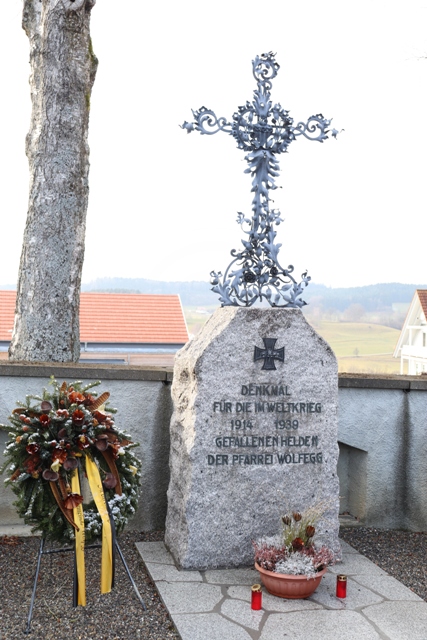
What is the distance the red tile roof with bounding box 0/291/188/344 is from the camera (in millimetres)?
19266

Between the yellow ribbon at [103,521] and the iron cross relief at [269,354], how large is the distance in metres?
1.53

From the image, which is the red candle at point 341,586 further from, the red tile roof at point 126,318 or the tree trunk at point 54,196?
the red tile roof at point 126,318

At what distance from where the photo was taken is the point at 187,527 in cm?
527

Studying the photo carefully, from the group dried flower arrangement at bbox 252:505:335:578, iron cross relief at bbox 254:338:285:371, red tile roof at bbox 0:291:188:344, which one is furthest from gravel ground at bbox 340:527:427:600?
red tile roof at bbox 0:291:188:344

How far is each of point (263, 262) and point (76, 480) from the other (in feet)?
7.68

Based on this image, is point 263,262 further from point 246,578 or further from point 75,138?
point 75,138

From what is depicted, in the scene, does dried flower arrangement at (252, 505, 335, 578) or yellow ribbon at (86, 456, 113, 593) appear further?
dried flower arrangement at (252, 505, 335, 578)

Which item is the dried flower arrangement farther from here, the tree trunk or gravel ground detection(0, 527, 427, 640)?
the tree trunk

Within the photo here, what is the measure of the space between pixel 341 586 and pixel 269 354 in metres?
1.71

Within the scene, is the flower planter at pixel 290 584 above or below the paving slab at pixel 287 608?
above

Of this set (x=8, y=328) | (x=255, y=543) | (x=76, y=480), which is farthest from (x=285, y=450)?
(x=8, y=328)

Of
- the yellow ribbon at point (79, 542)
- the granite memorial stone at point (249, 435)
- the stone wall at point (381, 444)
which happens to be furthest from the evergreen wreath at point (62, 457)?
the stone wall at point (381, 444)

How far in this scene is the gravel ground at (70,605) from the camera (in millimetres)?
4258

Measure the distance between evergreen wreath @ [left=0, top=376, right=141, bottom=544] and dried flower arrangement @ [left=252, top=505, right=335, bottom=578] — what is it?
103 cm
